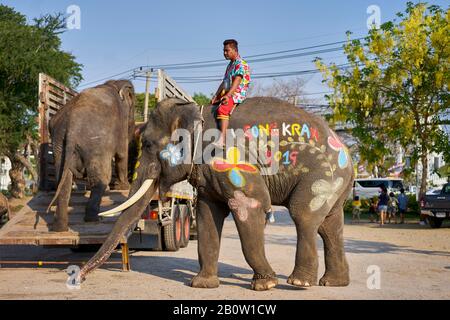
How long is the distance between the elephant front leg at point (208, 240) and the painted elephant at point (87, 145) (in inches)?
99.2

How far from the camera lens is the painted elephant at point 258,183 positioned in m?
7.99

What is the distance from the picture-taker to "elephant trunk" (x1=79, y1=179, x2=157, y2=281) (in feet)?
25.6

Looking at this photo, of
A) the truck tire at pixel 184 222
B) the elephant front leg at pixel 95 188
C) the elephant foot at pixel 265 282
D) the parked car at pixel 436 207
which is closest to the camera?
the elephant foot at pixel 265 282

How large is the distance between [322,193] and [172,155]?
6.62 feet

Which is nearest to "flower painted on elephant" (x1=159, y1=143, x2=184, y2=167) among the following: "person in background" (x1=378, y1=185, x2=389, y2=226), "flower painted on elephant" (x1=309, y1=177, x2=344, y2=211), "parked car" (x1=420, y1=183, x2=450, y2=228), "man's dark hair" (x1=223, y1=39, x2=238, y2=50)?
"man's dark hair" (x1=223, y1=39, x2=238, y2=50)

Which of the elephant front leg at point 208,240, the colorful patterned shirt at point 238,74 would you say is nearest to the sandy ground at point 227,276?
the elephant front leg at point 208,240

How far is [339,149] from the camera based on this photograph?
27.8 ft

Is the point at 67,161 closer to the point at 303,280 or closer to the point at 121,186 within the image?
the point at 121,186

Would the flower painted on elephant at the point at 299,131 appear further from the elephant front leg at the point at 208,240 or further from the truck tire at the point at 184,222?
the truck tire at the point at 184,222

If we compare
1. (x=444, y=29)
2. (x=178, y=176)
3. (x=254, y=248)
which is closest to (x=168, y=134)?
(x=178, y=176)

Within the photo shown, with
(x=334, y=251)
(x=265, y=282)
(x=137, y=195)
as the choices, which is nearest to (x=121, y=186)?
(x=137, y=195)

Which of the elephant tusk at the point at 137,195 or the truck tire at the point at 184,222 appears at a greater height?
the elephant tusk at the point at 137,195

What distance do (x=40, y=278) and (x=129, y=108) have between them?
13.1ft

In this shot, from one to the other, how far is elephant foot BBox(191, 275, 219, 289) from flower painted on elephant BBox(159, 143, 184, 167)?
156 cm
